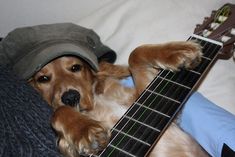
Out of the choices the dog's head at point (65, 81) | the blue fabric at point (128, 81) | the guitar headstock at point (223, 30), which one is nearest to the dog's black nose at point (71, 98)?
the dog's head at point (65, 81)

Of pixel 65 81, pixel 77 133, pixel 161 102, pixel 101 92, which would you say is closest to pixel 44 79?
pixel 65 81

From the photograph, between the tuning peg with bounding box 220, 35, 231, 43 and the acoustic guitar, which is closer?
the acoustic guitar

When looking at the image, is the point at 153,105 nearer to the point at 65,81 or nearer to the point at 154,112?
the point at 154,112

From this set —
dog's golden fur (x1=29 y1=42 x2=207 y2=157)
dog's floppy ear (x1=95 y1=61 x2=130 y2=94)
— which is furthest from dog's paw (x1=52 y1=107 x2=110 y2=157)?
dog's floppy ear (x1=95 y1=61 x2=130 y2=94)

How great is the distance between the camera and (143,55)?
1.70 metres

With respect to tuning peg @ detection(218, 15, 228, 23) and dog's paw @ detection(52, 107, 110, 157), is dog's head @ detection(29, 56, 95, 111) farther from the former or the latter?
tuning peg @ detection(218, 15, 228, 23)

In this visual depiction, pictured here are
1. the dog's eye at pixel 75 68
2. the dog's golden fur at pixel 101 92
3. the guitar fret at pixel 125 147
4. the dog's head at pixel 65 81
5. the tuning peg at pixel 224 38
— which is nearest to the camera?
the guitar fret at pixel 125 147

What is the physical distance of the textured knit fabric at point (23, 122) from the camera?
4.99 feet

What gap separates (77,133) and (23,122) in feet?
0.75

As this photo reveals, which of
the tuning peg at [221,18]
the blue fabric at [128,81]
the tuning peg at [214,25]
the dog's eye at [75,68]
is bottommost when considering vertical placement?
the dog's eye at [75,68]

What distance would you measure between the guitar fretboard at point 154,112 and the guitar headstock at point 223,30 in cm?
7

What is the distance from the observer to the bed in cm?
194

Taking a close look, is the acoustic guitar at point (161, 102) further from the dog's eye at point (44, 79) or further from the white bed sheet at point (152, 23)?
the dog's eye at point (44, 79)

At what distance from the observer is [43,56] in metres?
1.75
